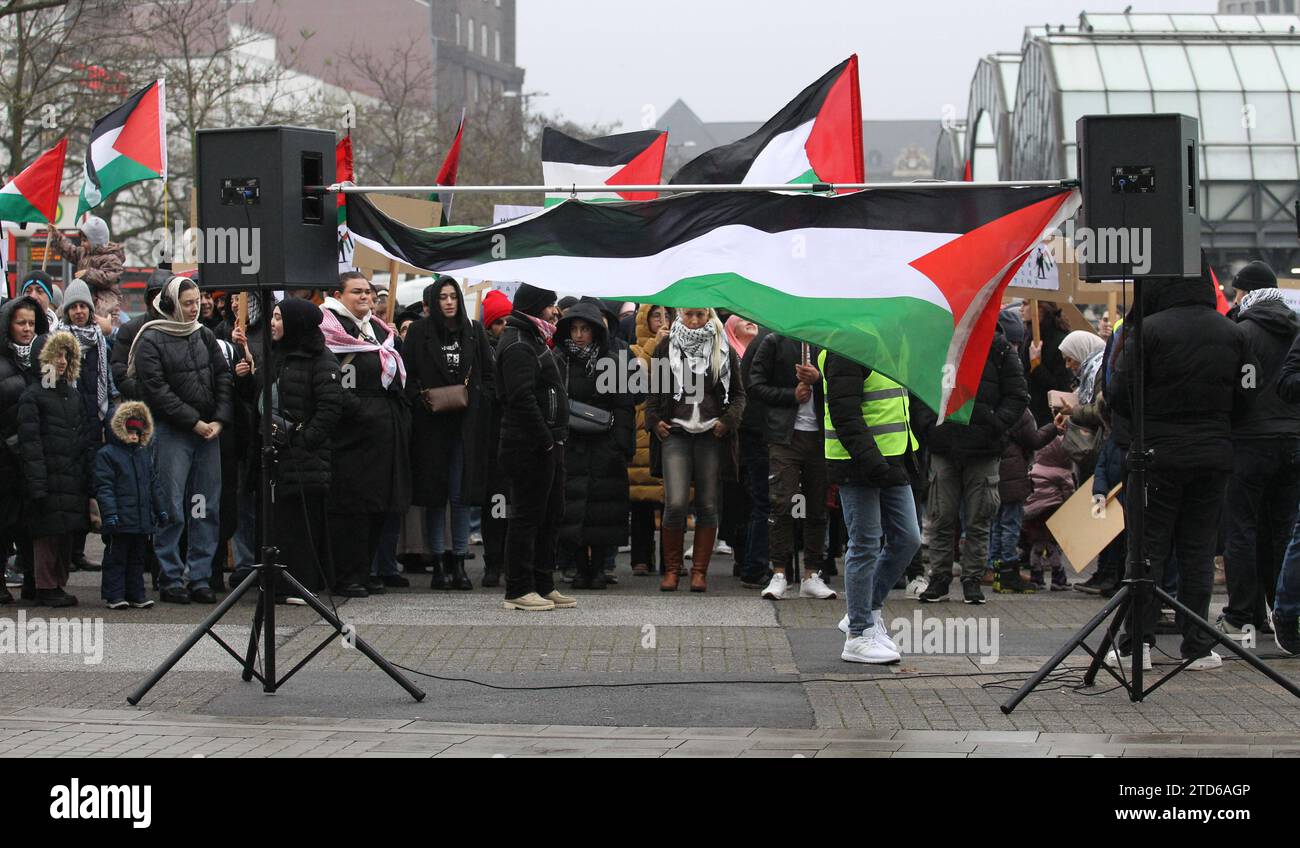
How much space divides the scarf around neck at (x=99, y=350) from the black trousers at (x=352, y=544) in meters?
1.71

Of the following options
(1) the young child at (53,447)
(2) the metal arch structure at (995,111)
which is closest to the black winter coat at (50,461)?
(1) the young child at (53,447)

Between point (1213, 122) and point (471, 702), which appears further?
point (1213, 122)

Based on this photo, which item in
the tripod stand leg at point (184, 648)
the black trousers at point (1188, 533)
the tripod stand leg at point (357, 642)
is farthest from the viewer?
the black trousers at point (1188, 533)

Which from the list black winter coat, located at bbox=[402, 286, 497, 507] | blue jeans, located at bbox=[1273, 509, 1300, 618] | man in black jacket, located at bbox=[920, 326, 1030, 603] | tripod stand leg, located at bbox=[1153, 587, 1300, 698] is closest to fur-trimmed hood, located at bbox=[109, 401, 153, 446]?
black winter coat, located at bbox=[402, 286, 497, 507]

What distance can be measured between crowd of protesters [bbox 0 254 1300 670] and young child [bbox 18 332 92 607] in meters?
0.02

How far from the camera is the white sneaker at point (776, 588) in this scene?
12094 mm

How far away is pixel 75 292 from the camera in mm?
12023

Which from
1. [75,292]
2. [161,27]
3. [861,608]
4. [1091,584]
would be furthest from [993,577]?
[161,27]

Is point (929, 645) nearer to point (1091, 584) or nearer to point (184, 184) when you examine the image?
point (1091, 584)

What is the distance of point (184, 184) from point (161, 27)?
13847 mm

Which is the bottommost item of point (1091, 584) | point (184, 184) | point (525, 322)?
point (1091, 584)

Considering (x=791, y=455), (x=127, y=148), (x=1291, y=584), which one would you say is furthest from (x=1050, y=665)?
(x=127, y=148)

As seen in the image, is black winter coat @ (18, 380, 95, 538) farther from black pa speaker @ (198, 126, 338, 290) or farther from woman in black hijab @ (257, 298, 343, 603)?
black pa speaker @ (198, 126, 338, 290)

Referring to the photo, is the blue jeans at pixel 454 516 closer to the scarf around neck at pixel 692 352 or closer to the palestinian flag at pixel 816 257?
the scarf around neck at pixel 692 352
